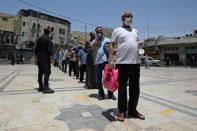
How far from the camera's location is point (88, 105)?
15.7 feet

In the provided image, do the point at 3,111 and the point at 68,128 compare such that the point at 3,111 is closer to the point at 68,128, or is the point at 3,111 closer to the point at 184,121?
the point at 68,128

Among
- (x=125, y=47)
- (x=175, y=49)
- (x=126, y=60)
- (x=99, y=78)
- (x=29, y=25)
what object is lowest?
(x=99, y=78)

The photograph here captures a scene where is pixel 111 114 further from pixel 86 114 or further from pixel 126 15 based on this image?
pixel 126 15

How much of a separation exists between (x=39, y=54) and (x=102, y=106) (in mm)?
2583

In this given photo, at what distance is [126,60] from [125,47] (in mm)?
214

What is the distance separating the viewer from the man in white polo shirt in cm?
383

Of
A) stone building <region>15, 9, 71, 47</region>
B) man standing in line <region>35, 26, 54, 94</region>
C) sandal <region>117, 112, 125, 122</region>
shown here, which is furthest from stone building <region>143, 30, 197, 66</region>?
sandal <region>117, 112, 125, 122</region>

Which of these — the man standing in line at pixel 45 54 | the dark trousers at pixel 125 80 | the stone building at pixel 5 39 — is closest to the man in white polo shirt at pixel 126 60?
the dark trousers at pixel 125 80

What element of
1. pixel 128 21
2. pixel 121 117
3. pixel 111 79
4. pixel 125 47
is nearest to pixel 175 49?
pixel 111 79

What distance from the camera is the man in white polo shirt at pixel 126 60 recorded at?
151 inches

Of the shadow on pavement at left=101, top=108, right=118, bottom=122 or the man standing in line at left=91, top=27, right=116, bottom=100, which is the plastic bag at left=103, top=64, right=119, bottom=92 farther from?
the man standing in line at left=91, top=27, right=116, bottom=100

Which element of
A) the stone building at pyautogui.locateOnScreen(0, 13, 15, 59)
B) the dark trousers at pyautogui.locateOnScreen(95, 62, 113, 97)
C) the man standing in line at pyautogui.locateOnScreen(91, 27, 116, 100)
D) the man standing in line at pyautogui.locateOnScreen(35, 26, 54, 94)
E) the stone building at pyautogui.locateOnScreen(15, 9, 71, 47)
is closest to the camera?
the dark trousers at pyautogui.locateOnScreen(95, 62, 113, 97)

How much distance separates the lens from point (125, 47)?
12.6 ft

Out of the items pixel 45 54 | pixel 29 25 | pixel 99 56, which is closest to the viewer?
pixel 99 56
